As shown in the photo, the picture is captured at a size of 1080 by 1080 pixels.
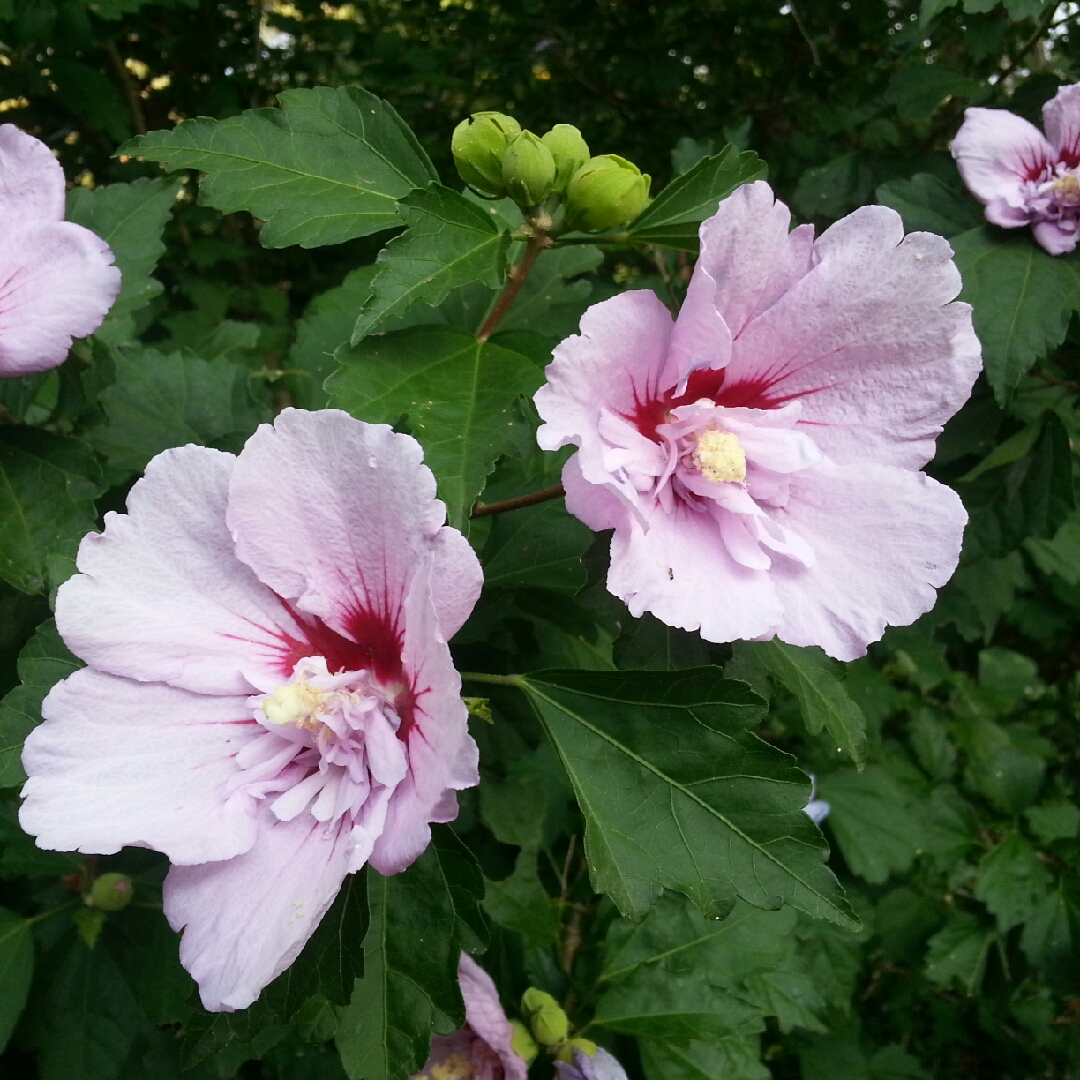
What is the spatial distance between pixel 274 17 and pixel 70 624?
340cm

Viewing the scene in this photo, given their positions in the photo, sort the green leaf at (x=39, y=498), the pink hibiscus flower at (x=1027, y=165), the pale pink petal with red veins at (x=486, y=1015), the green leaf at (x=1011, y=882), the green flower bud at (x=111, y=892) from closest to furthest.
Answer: the green leaf at (x=39, y=498) < the pale pink petal with red veins at (x=486, y=1015) < the green flower bud at (x=111, y=892) < the pink hibiscus flower at (x=1027, y=165) < the green leaf at (x=1011, y=882)

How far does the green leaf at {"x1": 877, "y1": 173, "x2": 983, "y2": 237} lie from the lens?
78.7 inches

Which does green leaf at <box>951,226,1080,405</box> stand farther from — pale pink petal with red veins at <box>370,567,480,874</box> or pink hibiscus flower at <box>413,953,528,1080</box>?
pink hibiscus flower at <box>413,953,528,1080</box>

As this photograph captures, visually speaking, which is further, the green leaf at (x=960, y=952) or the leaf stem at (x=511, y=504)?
the green leaf at (x=960, y=952)

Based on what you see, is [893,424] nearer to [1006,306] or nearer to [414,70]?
[1006,306]

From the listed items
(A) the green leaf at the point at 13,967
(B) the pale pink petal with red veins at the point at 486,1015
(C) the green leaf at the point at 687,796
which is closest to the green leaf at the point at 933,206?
(C) the green leaf at the point at 687,796

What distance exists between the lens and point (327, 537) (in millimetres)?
1027

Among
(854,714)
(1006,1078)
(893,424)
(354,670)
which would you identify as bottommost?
(1006,1078)

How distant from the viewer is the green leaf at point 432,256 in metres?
1.09

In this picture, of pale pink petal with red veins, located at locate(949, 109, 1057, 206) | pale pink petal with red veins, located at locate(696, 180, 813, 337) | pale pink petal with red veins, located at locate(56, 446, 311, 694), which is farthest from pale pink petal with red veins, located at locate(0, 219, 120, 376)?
pale pink petal with red veins, located at locate(949, 109, 1057, 206)

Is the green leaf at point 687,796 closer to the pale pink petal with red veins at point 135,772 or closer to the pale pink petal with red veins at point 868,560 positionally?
the pale pink petal with red veins at point 868,560

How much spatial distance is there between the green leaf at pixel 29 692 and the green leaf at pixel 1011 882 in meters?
2.49

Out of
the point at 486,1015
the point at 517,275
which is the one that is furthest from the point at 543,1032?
the point at 517,275

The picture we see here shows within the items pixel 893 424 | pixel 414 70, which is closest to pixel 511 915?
pixel 893 424
